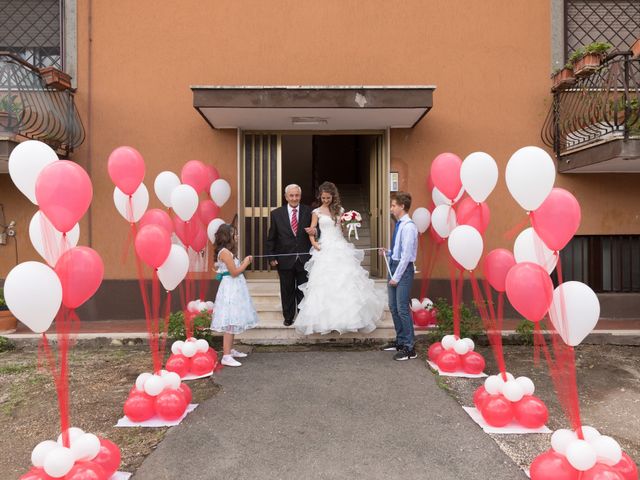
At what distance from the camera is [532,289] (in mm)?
3115

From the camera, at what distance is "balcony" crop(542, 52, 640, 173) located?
596 cm

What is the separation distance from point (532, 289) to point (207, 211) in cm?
475

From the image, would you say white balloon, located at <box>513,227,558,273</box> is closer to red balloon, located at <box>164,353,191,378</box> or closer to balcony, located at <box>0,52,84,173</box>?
red balloon, located at <box>164,353,191,378</box>

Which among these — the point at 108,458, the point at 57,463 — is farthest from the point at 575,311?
the point at 57,463

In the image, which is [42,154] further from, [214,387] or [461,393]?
[461,393]

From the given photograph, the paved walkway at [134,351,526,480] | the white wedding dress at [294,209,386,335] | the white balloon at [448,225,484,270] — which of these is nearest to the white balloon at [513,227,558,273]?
the white balloon at [448,225,484,270]

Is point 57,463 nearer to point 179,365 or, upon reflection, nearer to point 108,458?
point 108,458

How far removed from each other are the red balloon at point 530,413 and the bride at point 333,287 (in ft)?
7.72

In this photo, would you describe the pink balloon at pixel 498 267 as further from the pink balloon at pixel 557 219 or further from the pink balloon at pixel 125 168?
the pink balloon at pixel 125 168

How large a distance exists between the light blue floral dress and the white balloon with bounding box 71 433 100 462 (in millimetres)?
2314

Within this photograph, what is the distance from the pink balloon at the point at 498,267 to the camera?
4090 millimetres

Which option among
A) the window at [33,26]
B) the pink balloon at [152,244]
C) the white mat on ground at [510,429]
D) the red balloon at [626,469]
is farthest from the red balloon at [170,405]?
the window at [33,26]

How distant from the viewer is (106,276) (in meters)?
7.50

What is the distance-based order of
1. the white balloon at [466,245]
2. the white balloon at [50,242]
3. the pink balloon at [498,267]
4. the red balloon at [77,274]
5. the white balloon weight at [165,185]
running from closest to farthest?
the red balloon at [77,274] < the white balloon at [50,242] < the pink balloon at [498,267] < the white balloon at [466,245] < the white balloon weight at [165,185]
